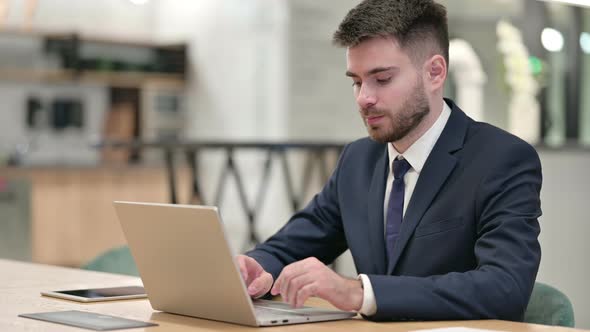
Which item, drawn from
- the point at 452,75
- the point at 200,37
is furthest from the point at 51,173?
the point at 452,75

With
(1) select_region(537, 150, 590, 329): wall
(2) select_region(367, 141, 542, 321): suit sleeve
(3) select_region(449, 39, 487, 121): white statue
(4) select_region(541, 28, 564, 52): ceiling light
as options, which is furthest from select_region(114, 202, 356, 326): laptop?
(3) select_region(449, 39, 487, 121): white statue

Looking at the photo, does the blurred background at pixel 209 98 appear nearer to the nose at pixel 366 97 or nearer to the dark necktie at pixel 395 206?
the dark necktie at pixel 395 206

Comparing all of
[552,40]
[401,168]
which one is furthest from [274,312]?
[552,40]

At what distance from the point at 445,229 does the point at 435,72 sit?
1.06 feet

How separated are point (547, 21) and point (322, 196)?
15.3ft

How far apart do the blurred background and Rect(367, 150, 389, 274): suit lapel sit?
147 inches

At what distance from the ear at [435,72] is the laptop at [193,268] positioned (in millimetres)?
529

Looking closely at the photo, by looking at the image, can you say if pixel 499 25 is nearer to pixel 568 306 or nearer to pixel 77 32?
pixel 77 32

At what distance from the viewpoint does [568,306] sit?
185 centimetres

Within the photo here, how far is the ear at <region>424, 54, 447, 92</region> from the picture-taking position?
2.01 m

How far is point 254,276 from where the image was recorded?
77.9 inches

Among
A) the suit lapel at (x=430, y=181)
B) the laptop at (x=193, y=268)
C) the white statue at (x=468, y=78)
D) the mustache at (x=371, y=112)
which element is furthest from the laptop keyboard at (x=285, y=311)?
the white statue at (x=468, y=78)

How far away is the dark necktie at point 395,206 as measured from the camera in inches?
79.9

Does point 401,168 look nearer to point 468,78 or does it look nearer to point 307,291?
point 307,291
